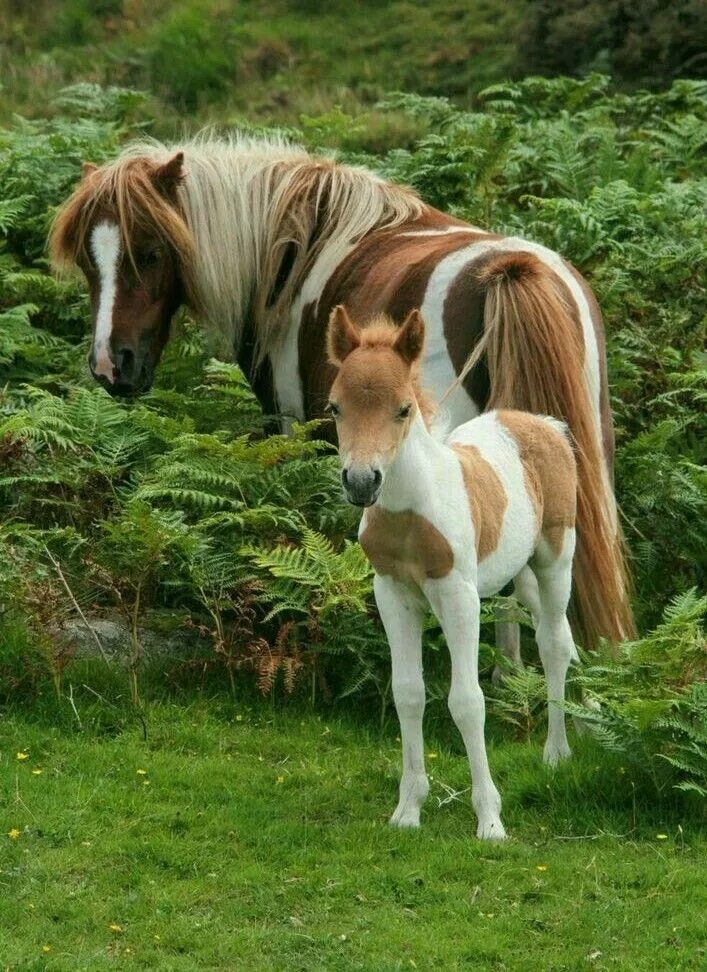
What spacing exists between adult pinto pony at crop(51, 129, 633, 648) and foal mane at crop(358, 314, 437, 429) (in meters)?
0.87

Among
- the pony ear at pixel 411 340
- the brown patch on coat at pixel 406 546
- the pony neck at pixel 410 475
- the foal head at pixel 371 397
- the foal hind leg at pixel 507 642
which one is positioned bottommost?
the foal hind leg at pixel 507 642

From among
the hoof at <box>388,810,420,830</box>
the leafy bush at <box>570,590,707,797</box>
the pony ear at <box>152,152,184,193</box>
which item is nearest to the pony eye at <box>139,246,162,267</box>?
the pony ear at <box>152,152,184,193</box>

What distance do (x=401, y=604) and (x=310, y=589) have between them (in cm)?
142

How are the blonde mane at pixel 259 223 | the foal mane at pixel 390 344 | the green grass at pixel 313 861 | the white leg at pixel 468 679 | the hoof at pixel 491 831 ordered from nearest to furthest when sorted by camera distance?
the green grass at pixel 313 861
the foal mane at pixel 390 344
the white leg at pixel 468 679
the hoof at pixel 491 831
the blonde mane at pixel 259 223

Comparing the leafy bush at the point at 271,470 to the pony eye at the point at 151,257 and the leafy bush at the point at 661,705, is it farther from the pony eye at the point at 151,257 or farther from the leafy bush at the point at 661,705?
the pony eye at the point at 151,257

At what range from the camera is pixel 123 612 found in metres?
6.80

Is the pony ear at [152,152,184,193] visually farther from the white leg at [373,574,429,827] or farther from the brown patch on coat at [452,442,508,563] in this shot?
the white leg at [373,574,429,827]

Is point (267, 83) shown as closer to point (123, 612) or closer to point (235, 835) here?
point (123, 612)

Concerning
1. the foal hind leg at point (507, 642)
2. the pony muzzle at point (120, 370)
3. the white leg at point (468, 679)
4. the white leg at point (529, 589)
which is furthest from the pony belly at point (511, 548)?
the pony muzzle at point (120, 370)

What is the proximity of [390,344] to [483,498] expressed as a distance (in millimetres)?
738

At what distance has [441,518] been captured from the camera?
5.12 meters

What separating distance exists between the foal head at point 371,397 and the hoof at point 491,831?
54.3 inches

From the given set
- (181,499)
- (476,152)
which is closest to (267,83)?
(476,152)

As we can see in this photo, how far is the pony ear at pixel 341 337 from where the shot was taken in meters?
5.08
